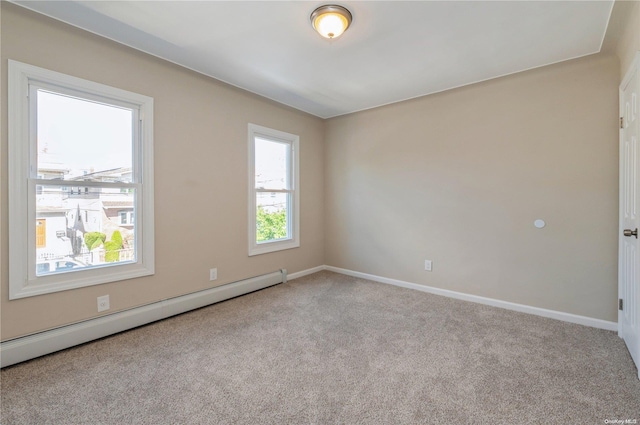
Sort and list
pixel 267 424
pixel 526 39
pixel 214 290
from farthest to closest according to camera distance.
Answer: pixel 214 290
pixel 526 39
pixel 267 424

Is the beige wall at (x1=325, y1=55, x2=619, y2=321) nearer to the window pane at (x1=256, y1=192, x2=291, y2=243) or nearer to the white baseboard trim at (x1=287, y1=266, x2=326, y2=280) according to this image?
the white baseboard trim at (x1=287, y1=266, x2=326, y2=280)

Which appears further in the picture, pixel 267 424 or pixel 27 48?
pixel 27 48

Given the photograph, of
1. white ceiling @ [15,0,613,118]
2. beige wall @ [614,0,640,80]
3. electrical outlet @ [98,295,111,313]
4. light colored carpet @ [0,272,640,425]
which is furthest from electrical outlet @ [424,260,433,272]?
electrical outlet @ [98,295,111,313]

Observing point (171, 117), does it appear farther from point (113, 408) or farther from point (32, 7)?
point (113, 408)

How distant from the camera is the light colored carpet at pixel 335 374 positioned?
159 cm

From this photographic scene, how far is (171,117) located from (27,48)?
1043mm

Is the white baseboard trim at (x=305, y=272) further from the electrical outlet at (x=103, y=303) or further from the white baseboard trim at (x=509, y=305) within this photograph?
the electrical outlet at (x=103, y=303)

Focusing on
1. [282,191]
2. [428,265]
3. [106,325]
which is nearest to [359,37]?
[282,191]

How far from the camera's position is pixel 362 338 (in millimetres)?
2453

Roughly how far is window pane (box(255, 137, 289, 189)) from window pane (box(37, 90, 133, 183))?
149 centimetres

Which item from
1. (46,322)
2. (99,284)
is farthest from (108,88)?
(46,322)

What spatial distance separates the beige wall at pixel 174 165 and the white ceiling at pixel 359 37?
0.16 metres

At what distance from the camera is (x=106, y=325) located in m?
2.41

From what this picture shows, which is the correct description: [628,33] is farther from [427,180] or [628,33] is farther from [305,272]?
[305,272]
